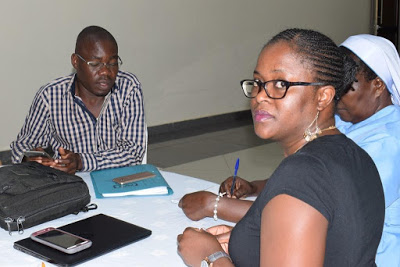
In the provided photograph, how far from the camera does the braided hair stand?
1359mm

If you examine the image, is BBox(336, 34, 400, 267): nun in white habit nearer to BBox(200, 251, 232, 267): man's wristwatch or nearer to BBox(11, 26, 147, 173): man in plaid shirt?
BBox(200, 251, 232, 267): man's wristwatch

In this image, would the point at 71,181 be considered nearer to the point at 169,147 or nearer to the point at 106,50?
the point at 106,50

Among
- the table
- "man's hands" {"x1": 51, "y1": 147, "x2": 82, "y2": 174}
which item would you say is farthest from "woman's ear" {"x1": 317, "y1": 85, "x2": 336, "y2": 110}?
"man's hands" {"x1": 51, "y1": 147, "x2": 82, "y2": 174}

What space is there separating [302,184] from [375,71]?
1036 millimetres

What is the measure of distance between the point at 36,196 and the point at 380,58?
4.38 feet

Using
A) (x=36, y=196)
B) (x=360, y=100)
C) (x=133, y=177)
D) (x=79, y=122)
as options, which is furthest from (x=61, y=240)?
(x=79, y=122)

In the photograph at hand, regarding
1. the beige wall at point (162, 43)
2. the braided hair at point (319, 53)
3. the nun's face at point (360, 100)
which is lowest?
the beige wall at point (162, 43)

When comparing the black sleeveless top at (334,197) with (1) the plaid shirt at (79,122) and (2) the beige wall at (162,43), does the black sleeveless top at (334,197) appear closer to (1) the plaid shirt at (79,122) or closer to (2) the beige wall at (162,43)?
(1) the plaid shirt at (79,122)

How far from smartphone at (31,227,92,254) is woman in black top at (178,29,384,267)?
0.30 m

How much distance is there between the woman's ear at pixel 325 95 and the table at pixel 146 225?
0.60 m

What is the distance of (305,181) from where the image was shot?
116 cm

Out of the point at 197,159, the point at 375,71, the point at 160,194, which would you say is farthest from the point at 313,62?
the point at 197,159

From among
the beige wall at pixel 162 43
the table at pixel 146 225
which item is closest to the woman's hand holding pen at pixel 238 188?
the table at pixel 146 225

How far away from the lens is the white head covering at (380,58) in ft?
6.68
